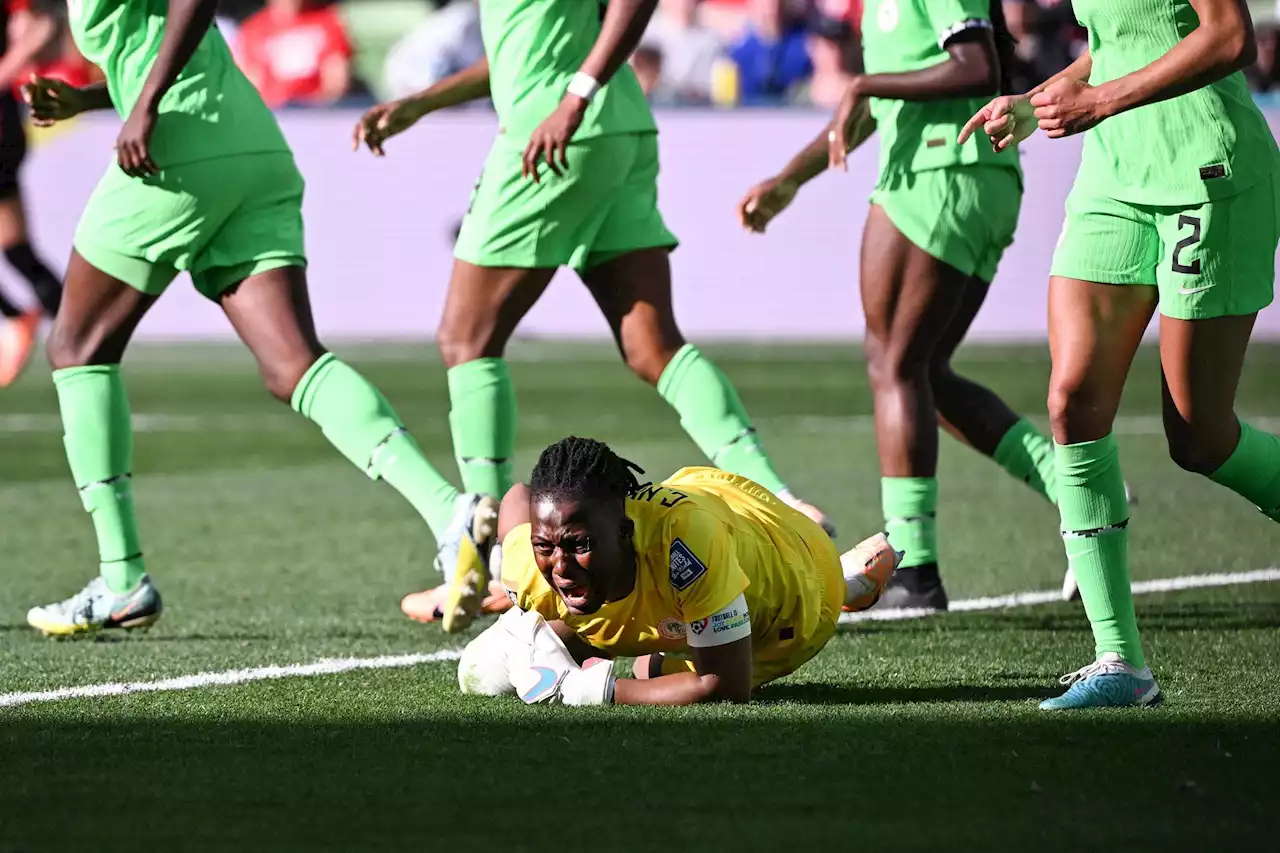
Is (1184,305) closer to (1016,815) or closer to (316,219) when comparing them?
(1016,815)

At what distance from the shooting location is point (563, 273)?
60.3ft

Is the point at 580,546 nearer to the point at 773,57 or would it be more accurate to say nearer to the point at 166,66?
the point at 166,66

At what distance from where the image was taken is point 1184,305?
4.89 m

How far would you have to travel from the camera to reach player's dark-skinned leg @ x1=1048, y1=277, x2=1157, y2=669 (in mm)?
4969

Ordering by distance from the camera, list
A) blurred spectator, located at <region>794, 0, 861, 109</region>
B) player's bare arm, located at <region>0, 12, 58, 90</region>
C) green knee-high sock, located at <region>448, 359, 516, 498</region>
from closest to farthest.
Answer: green knee-high sock, located at <region>448, 359, 516, 498</region> < player's bare arm, located at <region>0, 12, 58, 90</region> < blurred spectator, located at <region>794, 0, 861, 109</region>

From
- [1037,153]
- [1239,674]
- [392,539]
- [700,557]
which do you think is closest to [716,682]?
[700,557]

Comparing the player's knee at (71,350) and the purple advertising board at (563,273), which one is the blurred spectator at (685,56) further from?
the player's knee at (71,350)

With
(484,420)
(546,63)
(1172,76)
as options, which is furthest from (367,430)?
(1172,76)

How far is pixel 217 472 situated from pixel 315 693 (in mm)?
6008

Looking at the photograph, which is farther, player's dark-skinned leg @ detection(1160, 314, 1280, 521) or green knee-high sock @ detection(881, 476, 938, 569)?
green knee-high sock @ detection(881, 476, 938, 569)

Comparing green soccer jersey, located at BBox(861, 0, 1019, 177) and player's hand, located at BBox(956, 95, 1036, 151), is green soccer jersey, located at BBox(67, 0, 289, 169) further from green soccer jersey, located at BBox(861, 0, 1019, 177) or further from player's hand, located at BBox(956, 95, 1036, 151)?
player's hand, located at BBox(956, 95, 1036, 151)

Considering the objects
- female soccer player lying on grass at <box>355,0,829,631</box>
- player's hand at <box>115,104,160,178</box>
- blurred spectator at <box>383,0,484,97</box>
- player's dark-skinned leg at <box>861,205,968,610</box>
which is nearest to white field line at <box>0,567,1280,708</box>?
player's dark-skinned leg at <box>861,205,968,610</box>

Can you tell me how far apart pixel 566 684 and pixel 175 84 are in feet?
Answer: 7.95

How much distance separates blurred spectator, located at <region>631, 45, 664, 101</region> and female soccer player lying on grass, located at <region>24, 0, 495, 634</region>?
1289 centimetres
